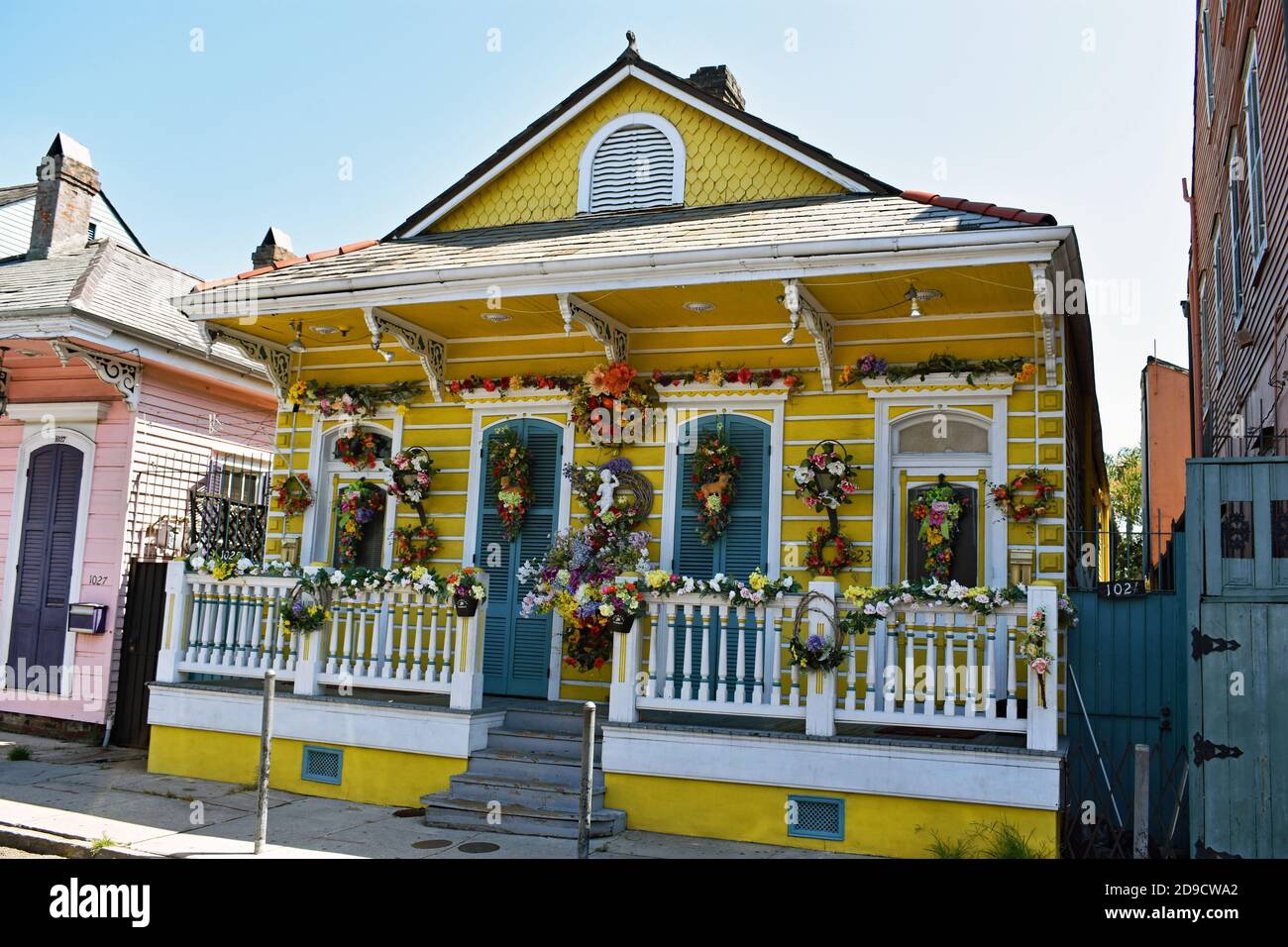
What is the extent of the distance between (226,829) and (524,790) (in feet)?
6.99

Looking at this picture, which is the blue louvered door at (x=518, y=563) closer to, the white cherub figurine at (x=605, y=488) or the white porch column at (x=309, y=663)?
the white cherub figurine at (x=605, y=488)

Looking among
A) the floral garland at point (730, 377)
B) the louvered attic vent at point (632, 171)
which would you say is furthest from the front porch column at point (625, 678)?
the louvered attic vent at point (632, 171)

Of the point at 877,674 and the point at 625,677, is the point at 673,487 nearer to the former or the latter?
the point at 625,677

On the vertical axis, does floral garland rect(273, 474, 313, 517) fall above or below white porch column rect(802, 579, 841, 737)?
above

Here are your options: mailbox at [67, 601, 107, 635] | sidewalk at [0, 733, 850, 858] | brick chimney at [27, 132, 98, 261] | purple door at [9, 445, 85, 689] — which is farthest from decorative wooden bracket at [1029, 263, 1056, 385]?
brick chimney at [27, 132, 98, 261]

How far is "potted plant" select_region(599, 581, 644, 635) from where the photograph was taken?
7969 millimetres

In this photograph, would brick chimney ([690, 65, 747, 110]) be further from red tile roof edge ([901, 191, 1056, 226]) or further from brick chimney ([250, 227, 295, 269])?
brick chimney ([250, 227, 295, 269])

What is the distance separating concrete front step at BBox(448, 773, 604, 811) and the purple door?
6.35 m

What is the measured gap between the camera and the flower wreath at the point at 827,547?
879 cm

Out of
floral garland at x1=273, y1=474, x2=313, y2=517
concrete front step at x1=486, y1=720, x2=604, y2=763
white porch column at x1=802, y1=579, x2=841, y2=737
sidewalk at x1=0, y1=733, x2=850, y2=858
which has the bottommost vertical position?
sidewalk at x1=0, y1=733, x2=850, y2=858
